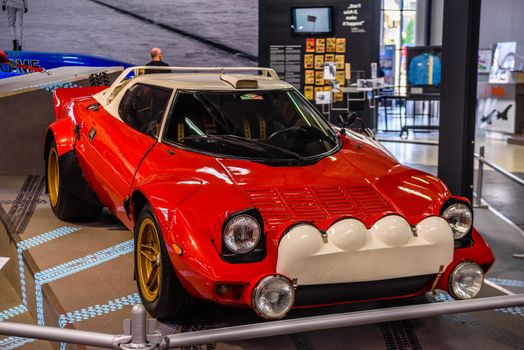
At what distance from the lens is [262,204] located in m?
3.74

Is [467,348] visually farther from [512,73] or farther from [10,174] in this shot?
[512,73]

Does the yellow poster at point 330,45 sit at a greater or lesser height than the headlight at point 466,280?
greater

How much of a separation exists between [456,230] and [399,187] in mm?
412

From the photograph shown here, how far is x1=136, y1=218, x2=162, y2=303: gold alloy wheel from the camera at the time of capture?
3916mm

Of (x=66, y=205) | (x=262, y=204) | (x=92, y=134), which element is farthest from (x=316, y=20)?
(x=262, y=204)

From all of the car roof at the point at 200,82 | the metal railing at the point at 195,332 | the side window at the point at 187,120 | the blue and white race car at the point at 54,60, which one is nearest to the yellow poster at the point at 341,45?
the blue and white race car at the point at 54,60

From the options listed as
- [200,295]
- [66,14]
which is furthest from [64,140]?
[66,14]

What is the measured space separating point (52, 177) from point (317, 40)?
31.8 feet

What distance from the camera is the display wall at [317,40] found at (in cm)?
1504

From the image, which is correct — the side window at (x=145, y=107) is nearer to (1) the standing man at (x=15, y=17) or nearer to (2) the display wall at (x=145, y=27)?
(2) the display wall at (x=145, y=27)

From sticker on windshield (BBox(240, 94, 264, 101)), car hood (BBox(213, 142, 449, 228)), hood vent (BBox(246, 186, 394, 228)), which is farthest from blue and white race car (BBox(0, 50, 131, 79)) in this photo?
hood vent (BBox(246, 186, 394, 228))

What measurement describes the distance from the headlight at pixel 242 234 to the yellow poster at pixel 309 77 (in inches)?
467

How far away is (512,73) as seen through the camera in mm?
16422

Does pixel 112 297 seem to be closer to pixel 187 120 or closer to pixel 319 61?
pixel 187 120
